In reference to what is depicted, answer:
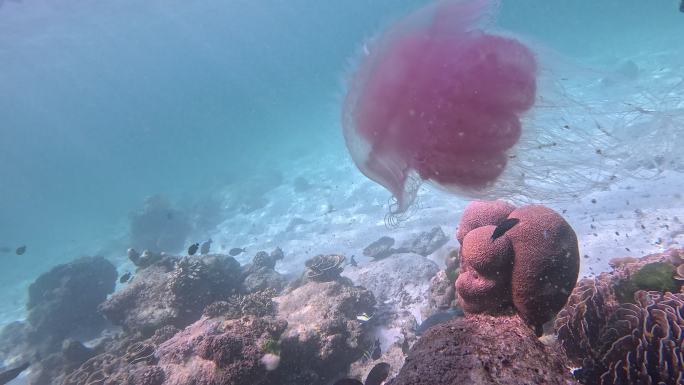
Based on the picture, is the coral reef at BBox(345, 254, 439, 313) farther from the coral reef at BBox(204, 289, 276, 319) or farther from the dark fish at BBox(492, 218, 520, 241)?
the dark fish at BBox(492, 218, 520, 241)

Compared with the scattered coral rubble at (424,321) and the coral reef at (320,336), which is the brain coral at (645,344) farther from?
the coral reef at (320,336)

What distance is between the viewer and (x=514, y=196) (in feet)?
13.0

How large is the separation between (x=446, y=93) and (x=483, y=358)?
7.55 feet

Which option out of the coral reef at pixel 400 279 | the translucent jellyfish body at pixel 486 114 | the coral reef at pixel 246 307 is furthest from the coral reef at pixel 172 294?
the translucent jellyfish body at pixel 486 114

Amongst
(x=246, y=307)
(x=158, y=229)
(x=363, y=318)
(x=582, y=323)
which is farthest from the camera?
(x=158, y=229)

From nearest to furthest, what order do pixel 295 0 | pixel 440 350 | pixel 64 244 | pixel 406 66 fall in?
pixel 440 350 → pixel 406 66 → pixel 64 244 → pixel 295 0

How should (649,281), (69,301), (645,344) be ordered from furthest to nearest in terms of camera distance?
(69,301)
(649,281)
(645,344)

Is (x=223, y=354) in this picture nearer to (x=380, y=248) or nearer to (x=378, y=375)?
(x=378, y=375)

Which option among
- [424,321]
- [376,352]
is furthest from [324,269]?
[424,321]

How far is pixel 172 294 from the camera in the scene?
10141mm

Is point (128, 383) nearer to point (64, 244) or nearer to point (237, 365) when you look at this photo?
point (237, 365)

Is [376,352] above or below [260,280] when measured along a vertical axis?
below

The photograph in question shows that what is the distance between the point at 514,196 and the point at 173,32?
Result: 77.2 m

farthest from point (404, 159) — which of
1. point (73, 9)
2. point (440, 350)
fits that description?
point (73, 9)
